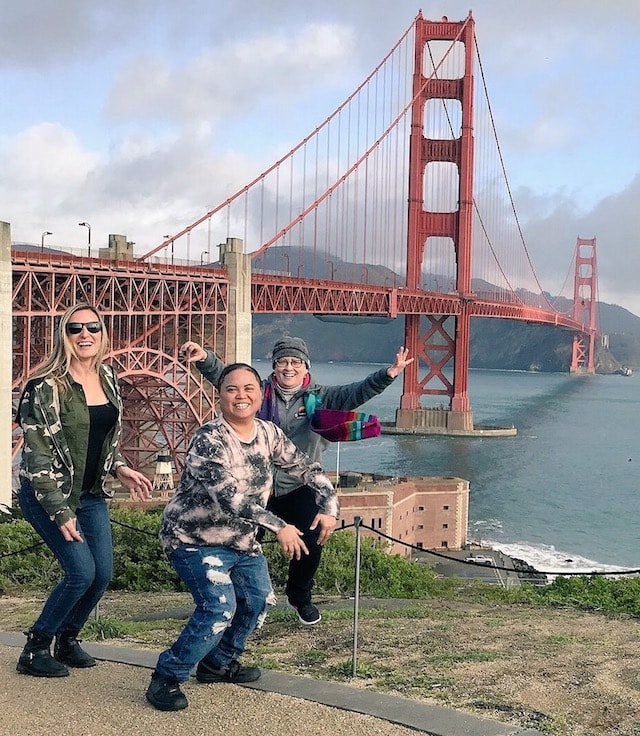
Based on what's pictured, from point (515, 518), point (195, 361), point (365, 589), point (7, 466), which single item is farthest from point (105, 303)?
point (195, 361)

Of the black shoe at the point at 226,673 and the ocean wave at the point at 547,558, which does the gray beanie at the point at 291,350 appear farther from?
the ocean wave at the point at 547,558

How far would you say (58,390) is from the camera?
4.02m

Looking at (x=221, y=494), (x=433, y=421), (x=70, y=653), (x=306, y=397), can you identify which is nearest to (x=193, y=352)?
(x=306, y=397)

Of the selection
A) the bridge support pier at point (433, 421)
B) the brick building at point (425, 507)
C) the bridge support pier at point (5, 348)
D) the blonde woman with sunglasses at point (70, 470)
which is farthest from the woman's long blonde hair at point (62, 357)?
the bridge support pier at point (433, 421)

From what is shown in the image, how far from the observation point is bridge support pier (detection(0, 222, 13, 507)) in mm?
21031

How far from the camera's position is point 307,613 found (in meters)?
5.20

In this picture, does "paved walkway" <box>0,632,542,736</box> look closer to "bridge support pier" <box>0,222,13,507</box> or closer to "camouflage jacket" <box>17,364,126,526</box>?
"camouflage jacket" <box>17,364,126,526</box>

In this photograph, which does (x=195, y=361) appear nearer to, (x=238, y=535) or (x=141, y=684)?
(x=238, y=535)

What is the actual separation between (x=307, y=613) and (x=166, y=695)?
1458 mm

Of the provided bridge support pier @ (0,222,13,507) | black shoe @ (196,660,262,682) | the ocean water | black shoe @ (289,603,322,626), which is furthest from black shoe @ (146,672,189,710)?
the ocean water

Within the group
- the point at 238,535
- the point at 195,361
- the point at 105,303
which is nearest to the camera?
the point at 238,535

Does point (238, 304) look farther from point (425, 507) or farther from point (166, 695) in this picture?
point (166, 695)

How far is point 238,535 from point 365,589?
3.81 metres

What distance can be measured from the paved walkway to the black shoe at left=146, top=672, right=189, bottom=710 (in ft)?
0.10
